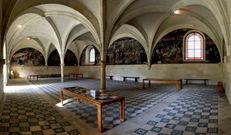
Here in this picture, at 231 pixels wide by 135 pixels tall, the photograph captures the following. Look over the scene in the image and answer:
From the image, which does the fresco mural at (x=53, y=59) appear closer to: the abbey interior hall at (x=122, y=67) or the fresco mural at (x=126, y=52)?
the abbey interior hall at (x=122, y=67)

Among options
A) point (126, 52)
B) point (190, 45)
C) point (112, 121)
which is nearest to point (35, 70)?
point (126, 52)

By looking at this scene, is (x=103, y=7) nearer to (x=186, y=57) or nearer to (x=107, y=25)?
(x=107, y=25)

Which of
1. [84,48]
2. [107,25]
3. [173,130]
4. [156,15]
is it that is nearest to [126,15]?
[107,25]

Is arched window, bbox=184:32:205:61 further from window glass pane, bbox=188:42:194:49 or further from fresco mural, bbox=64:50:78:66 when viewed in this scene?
fresco mural, bbox=64:50:78:66

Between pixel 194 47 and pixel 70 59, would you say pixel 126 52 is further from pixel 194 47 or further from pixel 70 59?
pixel 70 59

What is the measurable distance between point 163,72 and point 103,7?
8691 millimetres

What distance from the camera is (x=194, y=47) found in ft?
38.9

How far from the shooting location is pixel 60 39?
13.6 m

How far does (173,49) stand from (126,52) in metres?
5.48

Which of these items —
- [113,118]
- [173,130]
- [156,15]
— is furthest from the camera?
[156,15]

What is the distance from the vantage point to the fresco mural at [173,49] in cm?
1111

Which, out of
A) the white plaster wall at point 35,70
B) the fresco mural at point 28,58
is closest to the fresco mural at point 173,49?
the white plaster wall at point 35,70

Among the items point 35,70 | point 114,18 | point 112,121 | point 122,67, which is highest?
point 114,18

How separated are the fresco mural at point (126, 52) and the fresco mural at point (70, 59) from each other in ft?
27.7
